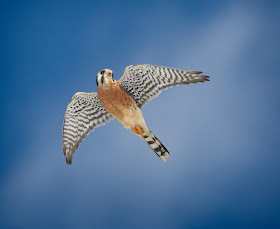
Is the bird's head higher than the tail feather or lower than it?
higher

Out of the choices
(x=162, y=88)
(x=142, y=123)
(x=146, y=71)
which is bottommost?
(x=142, y=123)

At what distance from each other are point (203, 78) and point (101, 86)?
219cm

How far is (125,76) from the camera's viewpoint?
7570mm

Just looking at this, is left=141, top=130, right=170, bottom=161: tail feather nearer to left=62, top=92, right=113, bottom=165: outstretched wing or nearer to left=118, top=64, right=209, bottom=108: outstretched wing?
left=118, top=64, right=209, bottom=108: outstretched wing

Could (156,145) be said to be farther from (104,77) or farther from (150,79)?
(104,77)

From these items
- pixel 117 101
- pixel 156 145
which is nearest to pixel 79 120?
pixel 117 101

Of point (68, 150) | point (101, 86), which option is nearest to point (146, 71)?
point (101, 86)

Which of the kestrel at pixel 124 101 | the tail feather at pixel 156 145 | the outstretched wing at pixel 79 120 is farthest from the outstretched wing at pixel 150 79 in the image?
the outstretched wing at pixel 79 120

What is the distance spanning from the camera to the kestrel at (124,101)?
24.1 feet

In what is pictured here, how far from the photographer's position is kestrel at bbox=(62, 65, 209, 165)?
289 inches

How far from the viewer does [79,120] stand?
8.35 meters

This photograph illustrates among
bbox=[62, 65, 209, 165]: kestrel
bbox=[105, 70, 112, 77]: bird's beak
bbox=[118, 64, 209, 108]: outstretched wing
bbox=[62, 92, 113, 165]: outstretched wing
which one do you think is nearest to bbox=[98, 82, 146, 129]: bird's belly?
bbox=[62, 65, 209, 165]: kestrel

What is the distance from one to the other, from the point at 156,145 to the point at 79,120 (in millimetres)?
2027
